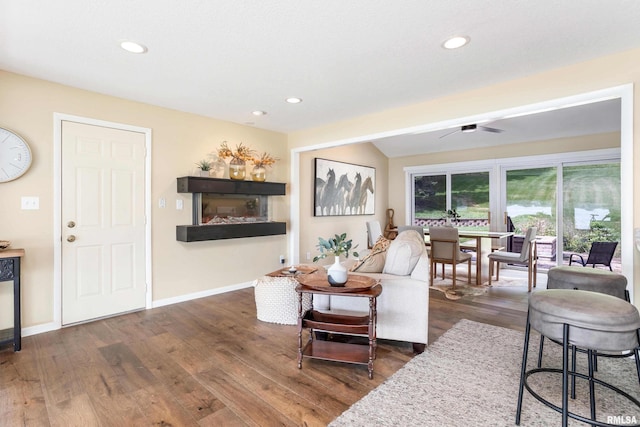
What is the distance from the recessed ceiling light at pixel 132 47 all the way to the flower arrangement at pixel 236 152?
1.93 m

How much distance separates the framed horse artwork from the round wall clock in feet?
12.5

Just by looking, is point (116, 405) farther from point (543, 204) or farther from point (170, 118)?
point (543, 204)

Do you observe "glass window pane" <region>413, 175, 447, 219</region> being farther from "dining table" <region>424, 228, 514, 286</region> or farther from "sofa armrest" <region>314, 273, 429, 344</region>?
"sofa armrest" <region>314, 273, 429, 344</region>

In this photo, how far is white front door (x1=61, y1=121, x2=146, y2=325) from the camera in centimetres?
328

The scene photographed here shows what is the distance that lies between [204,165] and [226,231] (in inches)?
35.3

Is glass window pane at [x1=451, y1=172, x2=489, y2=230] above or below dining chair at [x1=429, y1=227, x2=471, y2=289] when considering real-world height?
above

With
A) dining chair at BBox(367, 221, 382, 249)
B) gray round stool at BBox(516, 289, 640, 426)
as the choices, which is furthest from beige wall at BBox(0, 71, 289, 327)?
gray round stool at BBox(516, 289, 640, 426)

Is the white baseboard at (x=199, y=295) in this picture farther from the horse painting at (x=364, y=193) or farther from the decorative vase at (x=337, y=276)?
the horse painting at (x=364, y=193)

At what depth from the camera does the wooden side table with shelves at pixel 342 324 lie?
2.30m

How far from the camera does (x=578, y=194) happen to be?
5.39 m

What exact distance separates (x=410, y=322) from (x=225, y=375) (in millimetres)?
1470

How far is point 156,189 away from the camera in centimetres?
388

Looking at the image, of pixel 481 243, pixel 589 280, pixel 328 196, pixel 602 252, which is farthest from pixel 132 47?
pixel 602 252

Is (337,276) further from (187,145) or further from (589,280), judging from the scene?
(187,145)
